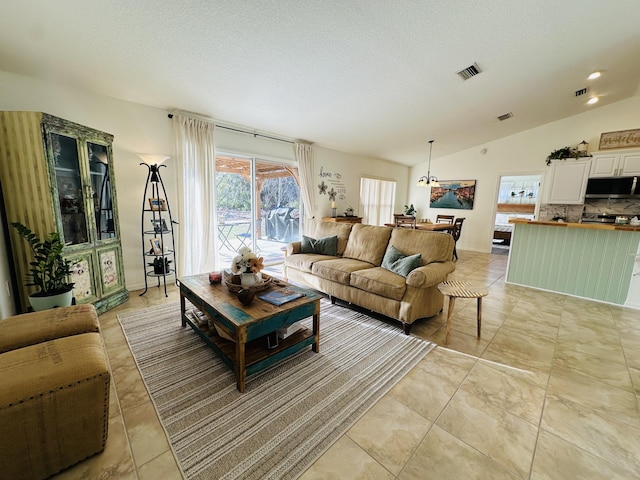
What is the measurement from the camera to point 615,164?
15.1ft

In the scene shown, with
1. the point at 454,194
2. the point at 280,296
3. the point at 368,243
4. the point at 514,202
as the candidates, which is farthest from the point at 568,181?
the point at 280,296

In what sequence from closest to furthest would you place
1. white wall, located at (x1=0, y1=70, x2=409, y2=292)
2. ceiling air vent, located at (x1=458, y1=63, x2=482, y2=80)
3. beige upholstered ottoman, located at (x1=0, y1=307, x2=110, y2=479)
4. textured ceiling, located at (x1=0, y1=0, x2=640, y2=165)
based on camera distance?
1. beige upholstered ottoman, located at (x1=0, y1=307, x2=110, y2=479)
2. textured ceiling, located at (x1=0, y1=0, x2=640, y2=165)
3. white wall, located at (x1=0, y1=70, x2=409, y2=292)
4. ceiling air vent, located at (x1=458, y1=63, x2=482, y2=80)

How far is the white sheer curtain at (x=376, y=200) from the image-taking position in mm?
6891

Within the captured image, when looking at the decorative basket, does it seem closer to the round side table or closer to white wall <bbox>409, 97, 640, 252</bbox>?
the round side table

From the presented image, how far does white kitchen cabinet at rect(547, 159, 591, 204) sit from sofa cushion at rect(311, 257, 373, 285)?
4.79 m

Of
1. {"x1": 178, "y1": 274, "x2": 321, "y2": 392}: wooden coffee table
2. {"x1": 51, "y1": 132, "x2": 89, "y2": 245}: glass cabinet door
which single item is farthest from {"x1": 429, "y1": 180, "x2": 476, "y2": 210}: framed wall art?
{"x1": 51, "y1": 132, "x2": 89, "y2": 245}: glass cabinet door

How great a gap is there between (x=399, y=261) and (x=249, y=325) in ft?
5.76

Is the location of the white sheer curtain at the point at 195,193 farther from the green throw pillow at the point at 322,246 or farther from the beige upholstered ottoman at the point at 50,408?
the beige upholstered ottoman at the point at 50,408

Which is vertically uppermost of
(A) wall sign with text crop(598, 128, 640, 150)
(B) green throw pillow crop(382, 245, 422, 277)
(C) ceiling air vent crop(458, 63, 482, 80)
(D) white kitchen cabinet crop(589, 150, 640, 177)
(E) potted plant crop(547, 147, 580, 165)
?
(C) ceiling air vent crop(458, 63, 482, 80)

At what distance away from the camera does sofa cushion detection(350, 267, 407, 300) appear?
241cm

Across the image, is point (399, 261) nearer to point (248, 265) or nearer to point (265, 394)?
point (248, 265)

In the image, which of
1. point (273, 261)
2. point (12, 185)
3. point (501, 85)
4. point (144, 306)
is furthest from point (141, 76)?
point (501, 85)

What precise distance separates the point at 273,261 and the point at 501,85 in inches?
178

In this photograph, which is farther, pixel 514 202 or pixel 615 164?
pixel 514 202
